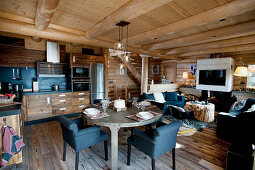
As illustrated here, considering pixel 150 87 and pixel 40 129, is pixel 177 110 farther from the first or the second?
pixel 40 129

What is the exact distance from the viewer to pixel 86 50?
18.0ft

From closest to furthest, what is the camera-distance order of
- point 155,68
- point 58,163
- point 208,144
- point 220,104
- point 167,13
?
point 58,163 < point 167,13 < point 208,144 < point 220,104 < point 155,68

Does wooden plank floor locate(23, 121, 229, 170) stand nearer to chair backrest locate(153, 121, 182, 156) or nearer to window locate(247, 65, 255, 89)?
chair backrest locate(153, 121, 182, 156)

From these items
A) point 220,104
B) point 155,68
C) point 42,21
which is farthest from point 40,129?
point 155,68

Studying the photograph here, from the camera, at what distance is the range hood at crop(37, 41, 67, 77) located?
14.7ft

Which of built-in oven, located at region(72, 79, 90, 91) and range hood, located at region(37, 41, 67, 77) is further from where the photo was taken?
built-in oven, located at region(72, 79, 90, 91)

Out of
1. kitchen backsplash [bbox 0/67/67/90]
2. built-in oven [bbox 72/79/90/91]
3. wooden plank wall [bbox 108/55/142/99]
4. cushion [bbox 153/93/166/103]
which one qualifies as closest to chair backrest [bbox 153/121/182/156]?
cushion [bbox 153/93/166/103]

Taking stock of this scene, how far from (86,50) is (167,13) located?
373cm

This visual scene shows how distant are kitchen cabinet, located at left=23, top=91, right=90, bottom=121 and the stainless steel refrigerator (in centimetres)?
24

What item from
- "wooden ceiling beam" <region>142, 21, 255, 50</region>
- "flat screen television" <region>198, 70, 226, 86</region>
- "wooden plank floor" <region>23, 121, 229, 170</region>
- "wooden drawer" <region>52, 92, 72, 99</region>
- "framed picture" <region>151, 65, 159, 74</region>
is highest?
"wooden ceiling beam" <region>142, 21, 255, 50</region>

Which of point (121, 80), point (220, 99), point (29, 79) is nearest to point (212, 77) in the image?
point (220, 99)

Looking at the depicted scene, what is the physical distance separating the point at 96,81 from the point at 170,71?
571cm

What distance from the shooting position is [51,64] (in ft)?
15.2

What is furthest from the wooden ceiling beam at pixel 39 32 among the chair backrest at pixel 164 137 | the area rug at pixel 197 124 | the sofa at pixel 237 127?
the sofa at pixel 237 127
